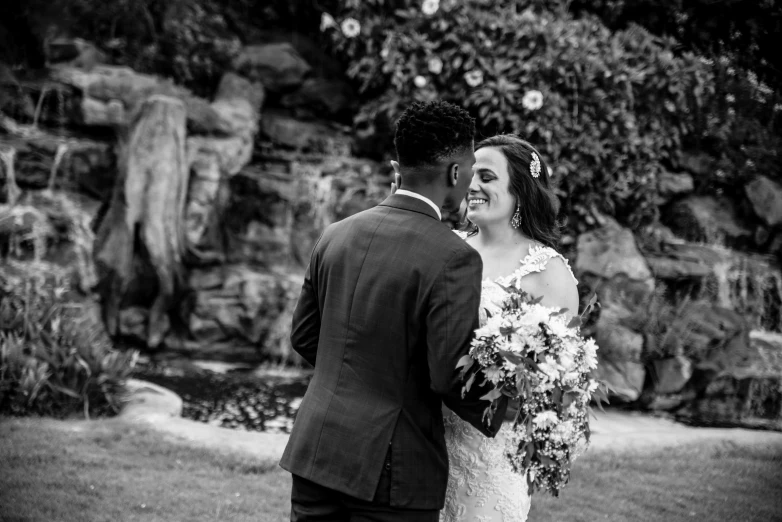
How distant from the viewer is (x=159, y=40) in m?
12.5

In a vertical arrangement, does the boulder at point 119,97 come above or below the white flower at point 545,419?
above

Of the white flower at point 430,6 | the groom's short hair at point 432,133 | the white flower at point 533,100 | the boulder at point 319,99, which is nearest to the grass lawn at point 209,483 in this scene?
the groom's short hair at point 432,133

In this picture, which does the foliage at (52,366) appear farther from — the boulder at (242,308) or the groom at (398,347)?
the groom at (398,347)

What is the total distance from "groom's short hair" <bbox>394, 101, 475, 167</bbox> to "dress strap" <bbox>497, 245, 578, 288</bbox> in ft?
3.26

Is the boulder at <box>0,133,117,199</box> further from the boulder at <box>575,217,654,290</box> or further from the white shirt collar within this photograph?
the white shirt collar

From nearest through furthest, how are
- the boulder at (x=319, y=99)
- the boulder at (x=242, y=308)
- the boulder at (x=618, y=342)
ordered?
1. the boulder at (x=618, y=342)
2. the boulder at (x=242, y=308)
3. the boulder at (x=319, y=99)

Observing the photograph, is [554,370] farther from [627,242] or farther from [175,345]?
[175,345]

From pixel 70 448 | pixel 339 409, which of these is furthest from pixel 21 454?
pixel 339 409

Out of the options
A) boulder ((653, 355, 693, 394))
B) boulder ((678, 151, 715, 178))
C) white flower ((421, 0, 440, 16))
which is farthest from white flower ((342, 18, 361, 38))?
boulder ((653, 355, 693, 394))

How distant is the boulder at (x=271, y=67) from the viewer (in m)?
12.5

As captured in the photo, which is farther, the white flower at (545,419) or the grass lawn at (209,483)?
the grass lawn at (209,483)

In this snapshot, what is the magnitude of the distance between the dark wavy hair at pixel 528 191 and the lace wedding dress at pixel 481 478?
1.92 ft

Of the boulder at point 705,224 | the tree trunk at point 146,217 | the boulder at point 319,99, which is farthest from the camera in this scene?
the boulder at point 319,99

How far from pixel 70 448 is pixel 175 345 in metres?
4.36
